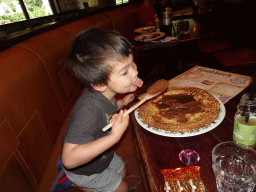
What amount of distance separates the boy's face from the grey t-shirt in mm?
133

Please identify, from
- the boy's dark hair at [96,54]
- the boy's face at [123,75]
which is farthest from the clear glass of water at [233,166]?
the boy's dark hair at [96,54]

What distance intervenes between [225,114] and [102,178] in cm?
82

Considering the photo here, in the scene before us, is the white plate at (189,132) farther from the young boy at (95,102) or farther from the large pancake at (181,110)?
the young boy at (95,102)

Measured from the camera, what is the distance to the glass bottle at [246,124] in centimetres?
65

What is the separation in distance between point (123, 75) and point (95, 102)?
0.22m

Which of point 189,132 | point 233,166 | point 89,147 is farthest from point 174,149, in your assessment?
point 89,147

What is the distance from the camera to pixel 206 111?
86 centimetres

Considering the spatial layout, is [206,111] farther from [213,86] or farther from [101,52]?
[101,52]

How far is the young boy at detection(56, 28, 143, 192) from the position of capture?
84 centimetres

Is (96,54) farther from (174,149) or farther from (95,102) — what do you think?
(174,149)

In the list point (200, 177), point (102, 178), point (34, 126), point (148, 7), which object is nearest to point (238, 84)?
point (200, 177)

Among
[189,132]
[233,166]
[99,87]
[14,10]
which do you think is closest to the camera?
[233,166]

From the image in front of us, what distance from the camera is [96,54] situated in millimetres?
917

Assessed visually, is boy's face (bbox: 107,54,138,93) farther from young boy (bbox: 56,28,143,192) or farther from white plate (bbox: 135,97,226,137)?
white plate (bbox: 135,97,226,137)
